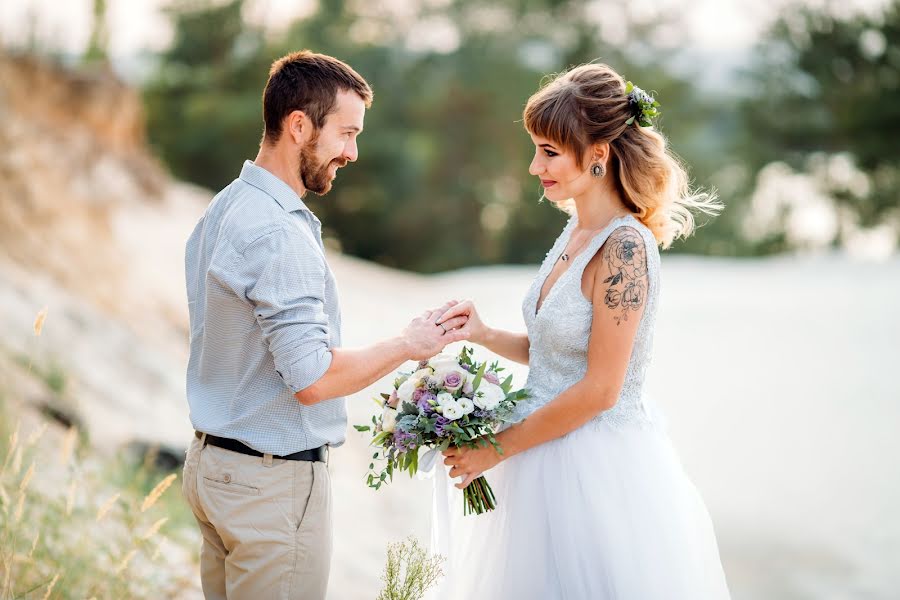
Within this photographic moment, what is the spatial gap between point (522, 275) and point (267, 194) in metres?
14.9

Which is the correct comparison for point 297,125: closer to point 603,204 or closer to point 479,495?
point 603,204

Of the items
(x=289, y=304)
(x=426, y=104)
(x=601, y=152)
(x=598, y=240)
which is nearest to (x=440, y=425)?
(x=289, y=304)

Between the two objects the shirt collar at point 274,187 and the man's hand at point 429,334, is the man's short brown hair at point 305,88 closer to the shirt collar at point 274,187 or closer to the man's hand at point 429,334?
the shirt collar at point 274,187

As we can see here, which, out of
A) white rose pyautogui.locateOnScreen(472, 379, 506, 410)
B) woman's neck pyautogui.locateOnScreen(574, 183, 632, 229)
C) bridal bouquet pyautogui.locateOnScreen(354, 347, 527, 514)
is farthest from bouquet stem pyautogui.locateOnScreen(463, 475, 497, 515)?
woman's neck pyautogui.locateOnScreen(574, 183, 632, 229)

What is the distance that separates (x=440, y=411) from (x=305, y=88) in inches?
40.2

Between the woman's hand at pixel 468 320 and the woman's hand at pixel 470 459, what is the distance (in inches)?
14.5

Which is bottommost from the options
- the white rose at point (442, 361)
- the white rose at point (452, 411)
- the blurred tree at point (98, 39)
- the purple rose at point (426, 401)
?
the white rose at point (452, 411)

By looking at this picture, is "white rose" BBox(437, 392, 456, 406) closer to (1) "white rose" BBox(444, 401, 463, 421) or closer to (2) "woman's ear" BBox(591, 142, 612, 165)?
(1) "white rose" BBox(444, 401, 463, 421)

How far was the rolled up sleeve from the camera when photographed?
248 centimetres

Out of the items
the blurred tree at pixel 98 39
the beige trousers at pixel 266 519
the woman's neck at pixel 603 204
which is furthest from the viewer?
the blurred tree at pixel 98 39

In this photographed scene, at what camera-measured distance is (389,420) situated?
2930 mm

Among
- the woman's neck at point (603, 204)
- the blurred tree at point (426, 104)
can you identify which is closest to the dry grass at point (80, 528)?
the woman's neck at point (603, 204)

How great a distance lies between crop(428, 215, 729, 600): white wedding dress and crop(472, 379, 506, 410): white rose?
0.23 m

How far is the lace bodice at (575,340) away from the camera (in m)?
2.96
